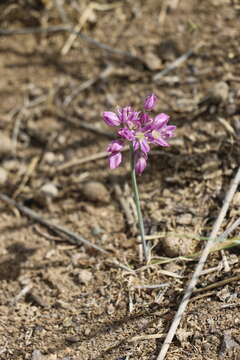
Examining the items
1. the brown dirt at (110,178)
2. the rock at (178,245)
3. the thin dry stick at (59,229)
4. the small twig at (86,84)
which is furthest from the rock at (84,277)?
the small twig at (86,84)

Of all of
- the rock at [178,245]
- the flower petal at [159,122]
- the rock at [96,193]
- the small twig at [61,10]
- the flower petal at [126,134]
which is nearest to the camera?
the flower petal at [126,134]

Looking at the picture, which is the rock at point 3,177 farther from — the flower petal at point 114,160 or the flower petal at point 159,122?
the flower petal at point 159,122

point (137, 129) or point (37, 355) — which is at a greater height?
point (137, 129)

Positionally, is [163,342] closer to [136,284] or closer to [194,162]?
[136,284]

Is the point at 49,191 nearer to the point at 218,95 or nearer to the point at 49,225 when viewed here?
the point at 49,225

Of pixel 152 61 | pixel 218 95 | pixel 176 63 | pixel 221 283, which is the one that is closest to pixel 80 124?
pixel 152 61
